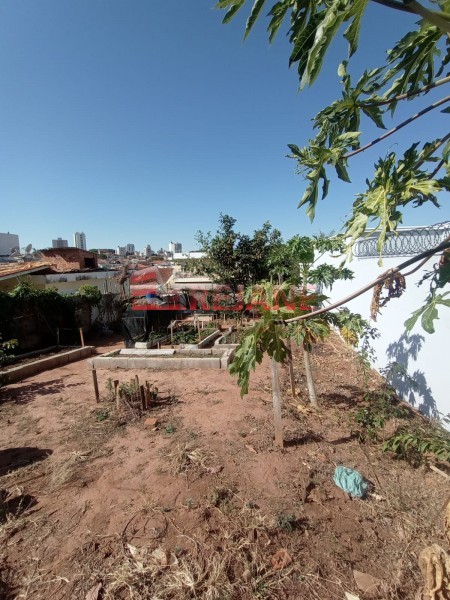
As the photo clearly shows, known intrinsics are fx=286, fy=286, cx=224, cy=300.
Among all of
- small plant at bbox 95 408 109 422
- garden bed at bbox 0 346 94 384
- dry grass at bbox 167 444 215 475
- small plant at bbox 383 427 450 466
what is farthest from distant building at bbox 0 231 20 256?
small plant at bbox 383 427 450 466

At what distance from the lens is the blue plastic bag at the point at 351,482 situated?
10.3ft

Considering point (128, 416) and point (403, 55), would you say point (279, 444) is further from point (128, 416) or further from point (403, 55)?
point (403, 55)

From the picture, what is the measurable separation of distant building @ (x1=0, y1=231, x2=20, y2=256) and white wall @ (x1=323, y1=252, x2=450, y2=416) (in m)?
37.0

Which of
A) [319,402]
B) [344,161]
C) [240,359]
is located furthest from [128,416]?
[344,161]

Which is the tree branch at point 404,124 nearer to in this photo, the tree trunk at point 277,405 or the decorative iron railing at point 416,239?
the decorative iron railing at point 416,239

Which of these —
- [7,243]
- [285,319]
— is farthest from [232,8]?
[7,243]

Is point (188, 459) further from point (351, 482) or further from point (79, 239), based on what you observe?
point (79, 239)

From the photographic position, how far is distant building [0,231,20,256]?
104 ft

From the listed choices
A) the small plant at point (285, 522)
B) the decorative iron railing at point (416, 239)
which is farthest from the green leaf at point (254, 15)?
the small plant at point (285, 522)

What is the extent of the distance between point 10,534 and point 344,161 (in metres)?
4.40

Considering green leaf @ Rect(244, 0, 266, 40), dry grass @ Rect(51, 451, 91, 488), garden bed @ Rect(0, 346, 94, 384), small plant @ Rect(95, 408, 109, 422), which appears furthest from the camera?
garden bed @ Rect(0, 346, 94, 384)

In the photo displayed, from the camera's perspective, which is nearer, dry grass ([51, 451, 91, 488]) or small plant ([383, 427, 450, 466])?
small plant ([383, 427, 450, 466])

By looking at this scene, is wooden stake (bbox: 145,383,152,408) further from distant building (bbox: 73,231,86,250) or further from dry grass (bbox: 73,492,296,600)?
distant building (bbox: 73,231,86,250)

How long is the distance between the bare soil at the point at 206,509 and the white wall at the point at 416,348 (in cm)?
115
